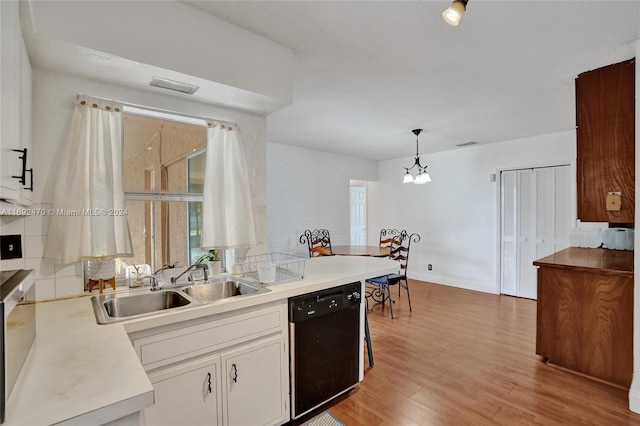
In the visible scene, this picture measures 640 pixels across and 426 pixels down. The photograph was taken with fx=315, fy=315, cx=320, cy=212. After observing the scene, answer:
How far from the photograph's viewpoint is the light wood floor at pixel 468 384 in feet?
6.71

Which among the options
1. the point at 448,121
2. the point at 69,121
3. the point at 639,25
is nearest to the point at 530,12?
the point at 639,25

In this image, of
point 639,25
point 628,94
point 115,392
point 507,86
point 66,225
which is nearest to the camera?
point 115,392

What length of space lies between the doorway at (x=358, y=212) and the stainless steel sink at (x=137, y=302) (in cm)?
479

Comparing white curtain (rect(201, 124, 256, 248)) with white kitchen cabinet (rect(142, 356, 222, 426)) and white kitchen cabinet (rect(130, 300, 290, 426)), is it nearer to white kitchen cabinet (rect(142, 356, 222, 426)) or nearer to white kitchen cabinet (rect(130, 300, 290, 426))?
white kitchen cabinet (rect(130, 300, 290, 426))

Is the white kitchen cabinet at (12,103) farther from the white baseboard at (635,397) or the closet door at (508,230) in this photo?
the closet door at (508,230)

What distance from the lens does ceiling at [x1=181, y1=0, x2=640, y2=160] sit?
174cm

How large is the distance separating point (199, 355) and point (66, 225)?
40.1 inches

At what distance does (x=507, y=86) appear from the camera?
9.07 ft

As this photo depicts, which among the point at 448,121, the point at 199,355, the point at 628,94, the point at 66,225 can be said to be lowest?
the point at 199,355

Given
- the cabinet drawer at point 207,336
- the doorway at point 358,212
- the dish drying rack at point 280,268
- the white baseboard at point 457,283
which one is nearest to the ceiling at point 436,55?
the dish drying rack at point 280,268

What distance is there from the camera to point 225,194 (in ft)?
7.43

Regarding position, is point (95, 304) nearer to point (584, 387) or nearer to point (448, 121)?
point (584, 387)

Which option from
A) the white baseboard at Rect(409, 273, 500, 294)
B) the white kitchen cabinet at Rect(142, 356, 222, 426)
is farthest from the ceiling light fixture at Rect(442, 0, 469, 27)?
the white baseboard at Rect(409, 273, 500, 294)

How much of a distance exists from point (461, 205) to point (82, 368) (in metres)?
5.40
